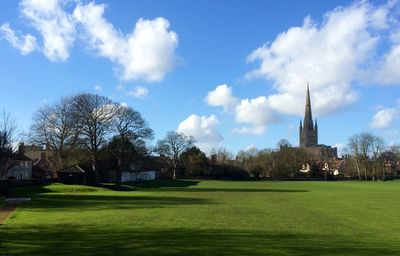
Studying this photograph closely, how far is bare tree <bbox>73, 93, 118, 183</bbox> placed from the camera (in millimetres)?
84312

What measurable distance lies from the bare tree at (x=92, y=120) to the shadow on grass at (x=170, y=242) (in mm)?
64148

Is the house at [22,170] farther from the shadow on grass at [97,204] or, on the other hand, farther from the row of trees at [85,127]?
the shadow on grass at [97,204]

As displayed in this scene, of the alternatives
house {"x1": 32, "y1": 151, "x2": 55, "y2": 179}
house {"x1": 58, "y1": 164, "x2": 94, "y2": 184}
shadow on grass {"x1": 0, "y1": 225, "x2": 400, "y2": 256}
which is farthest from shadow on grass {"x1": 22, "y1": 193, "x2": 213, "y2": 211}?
house {"x1": 32, "y1": 151, "x2": 55, "y2": 179}

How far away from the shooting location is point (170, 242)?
1673 centimetres

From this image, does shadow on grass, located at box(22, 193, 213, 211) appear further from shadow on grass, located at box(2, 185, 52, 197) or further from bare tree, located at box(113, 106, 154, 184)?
bare tree, located at box(113, 106, 154, 184)

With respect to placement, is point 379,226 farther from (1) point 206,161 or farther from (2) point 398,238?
(1) point 206,161

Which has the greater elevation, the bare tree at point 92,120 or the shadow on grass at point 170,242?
the bare tree at point 92,120

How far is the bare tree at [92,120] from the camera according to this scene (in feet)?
277

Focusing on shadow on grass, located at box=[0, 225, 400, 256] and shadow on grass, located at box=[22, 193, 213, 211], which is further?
shadow on grass, located at box=[22, 193, 213, 211]

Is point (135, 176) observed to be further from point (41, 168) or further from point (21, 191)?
point (21, 191)

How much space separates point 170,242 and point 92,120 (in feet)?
229

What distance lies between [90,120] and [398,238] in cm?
6955

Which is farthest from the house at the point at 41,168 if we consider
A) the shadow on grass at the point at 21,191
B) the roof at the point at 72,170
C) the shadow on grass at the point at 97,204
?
the shadow on grass at the point at 97,204

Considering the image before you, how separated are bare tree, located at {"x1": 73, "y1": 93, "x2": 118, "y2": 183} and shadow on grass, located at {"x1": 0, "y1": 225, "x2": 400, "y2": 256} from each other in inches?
2525
